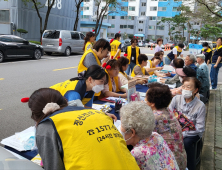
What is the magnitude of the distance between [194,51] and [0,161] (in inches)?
658

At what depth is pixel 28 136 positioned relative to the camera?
7.90ft

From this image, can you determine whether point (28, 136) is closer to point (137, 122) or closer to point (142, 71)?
point (137, 122)

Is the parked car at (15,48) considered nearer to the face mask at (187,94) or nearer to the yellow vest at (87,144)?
the face mask at (187,94)

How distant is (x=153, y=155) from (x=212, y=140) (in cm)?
295

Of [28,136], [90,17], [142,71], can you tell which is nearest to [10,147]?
[28,136]

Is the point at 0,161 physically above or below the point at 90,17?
below

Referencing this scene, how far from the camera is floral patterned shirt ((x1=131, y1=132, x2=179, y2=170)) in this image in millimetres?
1782

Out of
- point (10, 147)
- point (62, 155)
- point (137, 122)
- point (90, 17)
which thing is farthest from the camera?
point (90, 17)

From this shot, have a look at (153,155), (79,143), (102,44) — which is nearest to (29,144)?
(79,143)

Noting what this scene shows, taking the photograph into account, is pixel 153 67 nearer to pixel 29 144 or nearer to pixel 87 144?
pixel 29 144

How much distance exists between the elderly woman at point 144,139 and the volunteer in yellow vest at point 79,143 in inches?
10.7

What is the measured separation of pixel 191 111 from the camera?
11.0 ft

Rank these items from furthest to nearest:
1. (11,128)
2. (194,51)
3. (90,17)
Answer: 1. (90,17)
2. (194,51)
3. (11,128)

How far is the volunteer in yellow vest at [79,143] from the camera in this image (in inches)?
54.9
